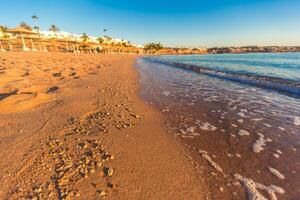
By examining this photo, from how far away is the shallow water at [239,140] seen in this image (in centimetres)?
230

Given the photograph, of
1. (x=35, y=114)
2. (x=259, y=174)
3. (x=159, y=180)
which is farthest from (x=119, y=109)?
(x=259, y=174)

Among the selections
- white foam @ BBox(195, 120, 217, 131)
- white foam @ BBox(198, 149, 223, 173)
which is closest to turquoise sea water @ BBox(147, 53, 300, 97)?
white foam @ BBox(195, 120, 217, 131)

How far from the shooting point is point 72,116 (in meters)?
4.08

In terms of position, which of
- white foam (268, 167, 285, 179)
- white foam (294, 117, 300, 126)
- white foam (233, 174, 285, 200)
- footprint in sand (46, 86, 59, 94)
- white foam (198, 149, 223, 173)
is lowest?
white foam (294, 117, 300, 126)

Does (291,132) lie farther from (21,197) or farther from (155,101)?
(21,197)

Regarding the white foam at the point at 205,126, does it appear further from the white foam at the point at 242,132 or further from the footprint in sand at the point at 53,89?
the footprint in sand at the point at 53,89

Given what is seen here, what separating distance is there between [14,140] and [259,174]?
13.2 ft

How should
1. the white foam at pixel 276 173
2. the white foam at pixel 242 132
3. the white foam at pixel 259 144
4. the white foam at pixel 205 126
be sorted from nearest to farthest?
the white foam at pixel 276 173 → the white foam at pixel 259 144 → the white foam at pixel 242 132 → the white foam at pixel 205 126

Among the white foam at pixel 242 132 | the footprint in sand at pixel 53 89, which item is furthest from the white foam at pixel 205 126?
the footprint in sand at pixel 53 89

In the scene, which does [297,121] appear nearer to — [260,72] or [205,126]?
[205,126]

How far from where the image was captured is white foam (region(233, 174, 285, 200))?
6.82 ft

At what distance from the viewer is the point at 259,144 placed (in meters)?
3.31

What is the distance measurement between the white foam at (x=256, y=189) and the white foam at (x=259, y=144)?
37.0 inches

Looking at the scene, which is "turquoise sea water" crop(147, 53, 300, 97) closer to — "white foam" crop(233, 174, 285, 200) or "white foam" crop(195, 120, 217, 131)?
"white foam" crop(195, 120, 217, 131)
